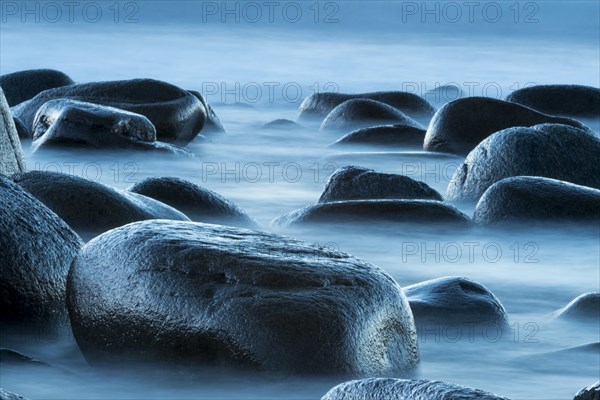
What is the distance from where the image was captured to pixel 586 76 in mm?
18438

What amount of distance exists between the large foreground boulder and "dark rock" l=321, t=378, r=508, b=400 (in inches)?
60.2

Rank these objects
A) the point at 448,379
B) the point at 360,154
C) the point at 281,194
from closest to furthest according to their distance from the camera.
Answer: the point at 448,379 → the point at 281,194 → the point at 360,154

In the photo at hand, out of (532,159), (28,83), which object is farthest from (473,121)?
(28,83)

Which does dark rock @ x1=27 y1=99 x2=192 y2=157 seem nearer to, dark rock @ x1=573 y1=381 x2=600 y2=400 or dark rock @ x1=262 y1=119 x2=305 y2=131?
dark rock @ x1=262 y1=119 x2=305 y2=131

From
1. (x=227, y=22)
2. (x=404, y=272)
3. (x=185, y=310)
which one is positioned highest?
(x=185, y=310)

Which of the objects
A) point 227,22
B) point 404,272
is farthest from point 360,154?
point 227,22

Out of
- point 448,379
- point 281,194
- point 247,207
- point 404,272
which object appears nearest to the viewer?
A: point 448,379

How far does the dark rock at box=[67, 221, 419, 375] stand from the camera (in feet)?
12.7

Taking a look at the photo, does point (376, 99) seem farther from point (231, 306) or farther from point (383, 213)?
point (231, 306)

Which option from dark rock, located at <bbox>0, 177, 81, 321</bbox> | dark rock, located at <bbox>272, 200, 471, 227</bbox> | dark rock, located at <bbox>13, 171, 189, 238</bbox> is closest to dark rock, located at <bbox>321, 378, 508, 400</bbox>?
dark rock, located at <bbox>0, 177, 81, 321</bbox>

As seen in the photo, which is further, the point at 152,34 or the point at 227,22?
the point at 227,22

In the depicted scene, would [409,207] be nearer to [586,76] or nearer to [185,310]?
[185,310]

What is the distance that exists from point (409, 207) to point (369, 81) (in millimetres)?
10577

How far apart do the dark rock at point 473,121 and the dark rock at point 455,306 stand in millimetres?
4412
